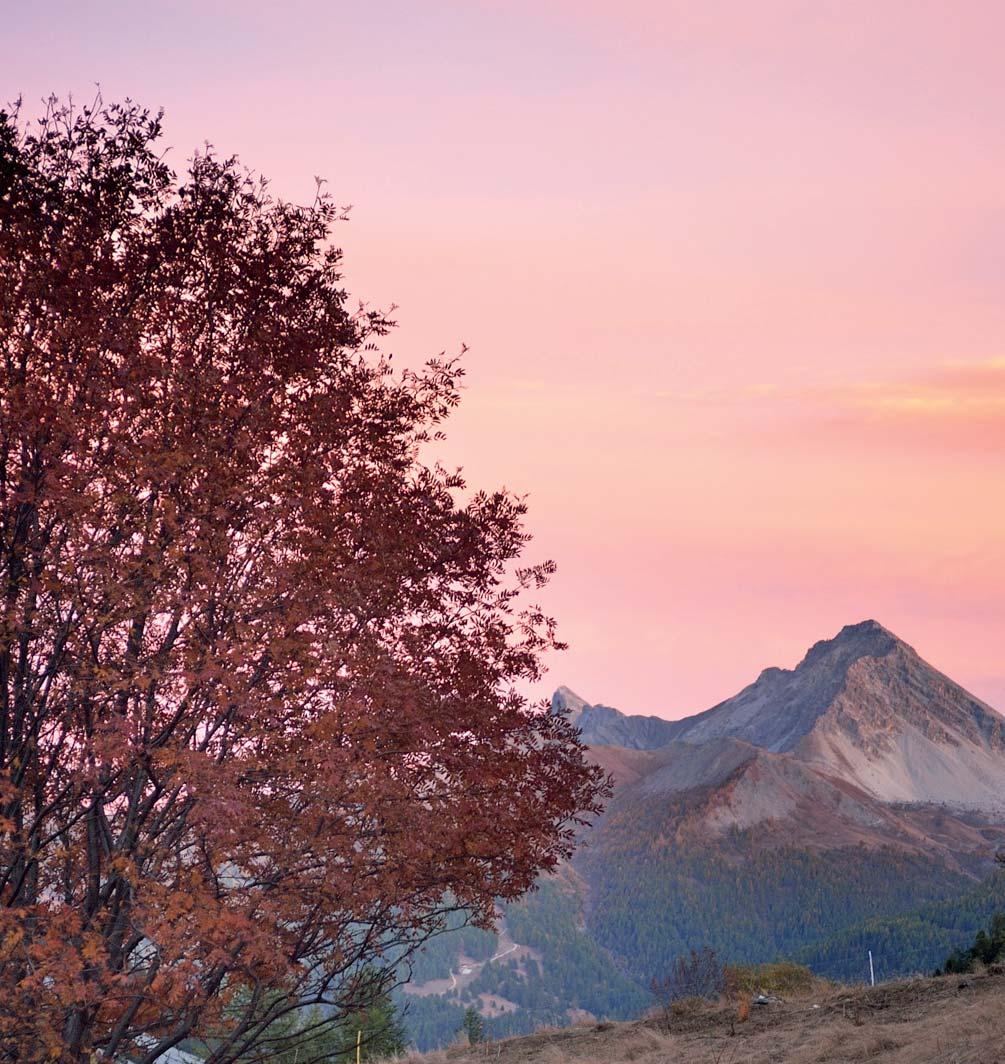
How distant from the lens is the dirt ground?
55.9ft

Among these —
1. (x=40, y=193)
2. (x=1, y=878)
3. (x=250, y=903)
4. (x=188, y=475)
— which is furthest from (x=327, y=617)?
(x=40, y=193)

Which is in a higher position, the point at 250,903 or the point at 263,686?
the point at 263,686

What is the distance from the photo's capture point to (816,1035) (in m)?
19.7

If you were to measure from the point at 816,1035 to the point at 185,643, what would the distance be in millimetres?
13986

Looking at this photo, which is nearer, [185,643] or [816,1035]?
[185,643]

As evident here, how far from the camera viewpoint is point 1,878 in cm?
1091

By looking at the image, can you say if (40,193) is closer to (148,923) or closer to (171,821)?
(171,821)

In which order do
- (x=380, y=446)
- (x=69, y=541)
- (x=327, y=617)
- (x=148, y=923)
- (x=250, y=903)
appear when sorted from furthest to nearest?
(x=380, y=446) < (x=327, y=617) < (x=69, y=541) < (x=250, y=903) < (x=148, y=923)

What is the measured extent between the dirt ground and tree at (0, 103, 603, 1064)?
28.0 ft

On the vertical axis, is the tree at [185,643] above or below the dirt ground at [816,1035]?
above

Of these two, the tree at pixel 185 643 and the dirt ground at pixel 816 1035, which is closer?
the tree at pixel 185 643

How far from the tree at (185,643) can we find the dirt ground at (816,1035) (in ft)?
28.0

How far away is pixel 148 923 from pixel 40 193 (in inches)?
283

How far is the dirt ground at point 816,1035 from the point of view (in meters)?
17.0
